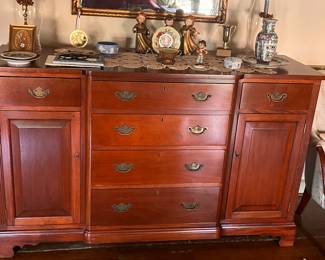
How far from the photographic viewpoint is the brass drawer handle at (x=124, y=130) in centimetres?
200

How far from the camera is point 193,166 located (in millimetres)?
2143

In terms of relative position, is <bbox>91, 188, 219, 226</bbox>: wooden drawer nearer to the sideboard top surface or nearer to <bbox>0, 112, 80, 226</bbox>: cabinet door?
<bbox>0, 112, 80, 226</bbox>: cabinet door

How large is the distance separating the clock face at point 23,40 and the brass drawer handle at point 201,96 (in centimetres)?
84

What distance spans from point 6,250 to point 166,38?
1.38 m

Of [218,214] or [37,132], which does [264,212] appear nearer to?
[218,214]

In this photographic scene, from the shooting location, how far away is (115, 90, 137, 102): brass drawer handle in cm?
194

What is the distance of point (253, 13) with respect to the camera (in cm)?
250

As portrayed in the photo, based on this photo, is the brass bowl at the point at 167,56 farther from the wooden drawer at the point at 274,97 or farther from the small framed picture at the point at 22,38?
the small framed picture at the point at 22,38

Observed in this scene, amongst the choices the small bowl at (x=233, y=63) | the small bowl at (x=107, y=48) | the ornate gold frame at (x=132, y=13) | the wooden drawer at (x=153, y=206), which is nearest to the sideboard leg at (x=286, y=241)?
the wooden drawer at (x=153, y=206)

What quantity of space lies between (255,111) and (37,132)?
1.07 m

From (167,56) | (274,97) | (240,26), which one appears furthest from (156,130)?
(240,26)

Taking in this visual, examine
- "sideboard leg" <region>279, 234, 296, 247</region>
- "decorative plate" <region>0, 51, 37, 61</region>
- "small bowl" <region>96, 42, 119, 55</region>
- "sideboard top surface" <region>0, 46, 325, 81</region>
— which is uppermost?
"small bowl" <region>96, 42, 119, 55</region>

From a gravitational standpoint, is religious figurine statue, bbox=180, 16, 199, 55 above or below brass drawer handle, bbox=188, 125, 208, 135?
above

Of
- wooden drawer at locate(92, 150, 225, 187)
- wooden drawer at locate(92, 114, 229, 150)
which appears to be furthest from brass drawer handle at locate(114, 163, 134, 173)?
wooden drawer at locate(92, 114, 229, 150)
